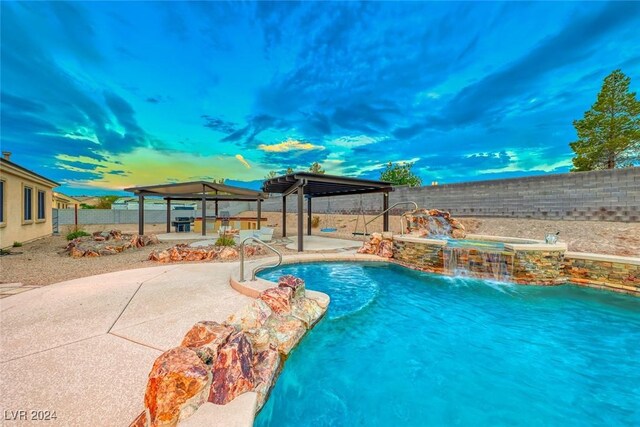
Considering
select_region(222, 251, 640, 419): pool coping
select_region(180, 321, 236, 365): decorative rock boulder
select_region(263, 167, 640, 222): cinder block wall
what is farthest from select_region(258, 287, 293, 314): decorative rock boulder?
select_region(263, 167, 640, 222): cinder block wall

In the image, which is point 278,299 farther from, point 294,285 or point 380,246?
point 380,246

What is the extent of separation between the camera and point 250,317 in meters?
3.11

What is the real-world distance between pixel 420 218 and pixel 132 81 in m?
16.4

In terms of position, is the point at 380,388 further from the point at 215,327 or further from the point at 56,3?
the point at 56,3

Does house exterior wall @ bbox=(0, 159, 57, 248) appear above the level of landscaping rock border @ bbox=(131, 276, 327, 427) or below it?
above

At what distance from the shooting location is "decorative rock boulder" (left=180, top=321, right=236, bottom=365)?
2.31 meters

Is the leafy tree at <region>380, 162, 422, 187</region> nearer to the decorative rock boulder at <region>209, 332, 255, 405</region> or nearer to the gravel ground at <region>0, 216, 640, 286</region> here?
the gravel ground at <region>0, 216, 640, 286</region>

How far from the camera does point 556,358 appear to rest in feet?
11.8

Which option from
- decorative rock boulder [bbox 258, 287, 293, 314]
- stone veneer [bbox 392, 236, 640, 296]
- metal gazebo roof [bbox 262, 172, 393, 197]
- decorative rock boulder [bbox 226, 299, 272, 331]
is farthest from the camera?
metal gazebo roof [bbox 262, 172, 393, 197]

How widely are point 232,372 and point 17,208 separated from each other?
13.5m

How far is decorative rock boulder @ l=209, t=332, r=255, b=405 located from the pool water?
414mm

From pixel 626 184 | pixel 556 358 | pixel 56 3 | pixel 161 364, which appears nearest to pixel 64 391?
pixel 161 364

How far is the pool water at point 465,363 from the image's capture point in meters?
2.61

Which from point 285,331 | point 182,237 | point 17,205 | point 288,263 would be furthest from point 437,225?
point 17,205
